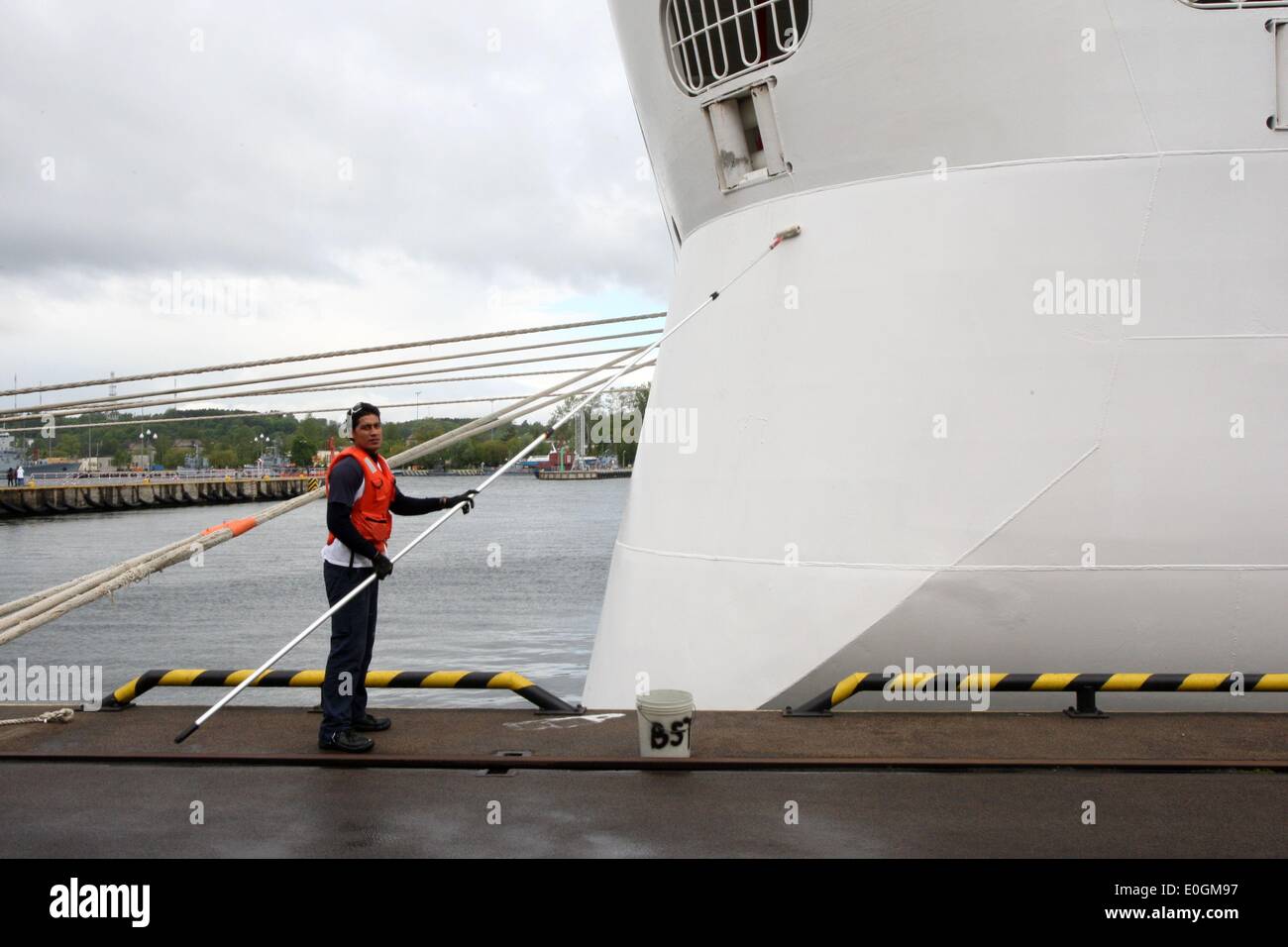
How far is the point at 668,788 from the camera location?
227 inches

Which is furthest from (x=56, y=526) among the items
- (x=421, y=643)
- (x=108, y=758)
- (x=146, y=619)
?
(x=108, y=758)

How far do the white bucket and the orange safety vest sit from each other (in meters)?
1.88

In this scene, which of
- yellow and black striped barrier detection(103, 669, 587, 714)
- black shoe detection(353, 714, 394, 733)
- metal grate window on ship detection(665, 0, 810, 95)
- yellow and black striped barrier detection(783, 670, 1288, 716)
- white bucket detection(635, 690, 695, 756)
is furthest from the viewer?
metal grate window on ship detection(665, 0, 810, 95)

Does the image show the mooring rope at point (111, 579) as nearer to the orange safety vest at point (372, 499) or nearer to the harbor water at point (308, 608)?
the orange safety vest at point (372, 499)

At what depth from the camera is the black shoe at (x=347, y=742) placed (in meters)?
6.43

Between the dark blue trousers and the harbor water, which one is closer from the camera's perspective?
the dark blue trousers

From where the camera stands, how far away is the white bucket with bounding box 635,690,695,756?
6.12 m

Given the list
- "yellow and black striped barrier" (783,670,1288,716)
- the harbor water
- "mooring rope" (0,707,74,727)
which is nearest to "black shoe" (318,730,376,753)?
"mooring rope" (0,707,74,727)

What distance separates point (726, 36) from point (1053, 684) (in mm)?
4953

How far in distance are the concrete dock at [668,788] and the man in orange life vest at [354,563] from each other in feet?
0.78

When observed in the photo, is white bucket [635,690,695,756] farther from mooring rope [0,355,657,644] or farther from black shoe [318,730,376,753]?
mooring rope [0,355,657,644]

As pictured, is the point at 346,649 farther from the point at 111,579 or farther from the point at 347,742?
the point at 111,579

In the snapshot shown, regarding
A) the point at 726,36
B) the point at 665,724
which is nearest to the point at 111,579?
the point at 665,724
